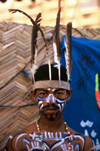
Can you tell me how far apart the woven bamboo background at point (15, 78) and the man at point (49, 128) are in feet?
3.07

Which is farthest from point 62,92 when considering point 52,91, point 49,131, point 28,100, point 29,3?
→ point 29,3

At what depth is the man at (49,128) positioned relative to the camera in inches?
84.8

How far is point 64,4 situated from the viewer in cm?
556

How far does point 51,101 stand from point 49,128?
31cm

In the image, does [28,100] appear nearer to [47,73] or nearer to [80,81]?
[80,81]

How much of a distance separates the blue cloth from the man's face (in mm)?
1125

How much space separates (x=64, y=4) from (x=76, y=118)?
10.5ft

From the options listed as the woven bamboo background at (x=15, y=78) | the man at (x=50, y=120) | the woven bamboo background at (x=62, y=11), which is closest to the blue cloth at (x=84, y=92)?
the woven bamboo background at (x=15, y=78)

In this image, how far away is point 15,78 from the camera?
3230 millimetres

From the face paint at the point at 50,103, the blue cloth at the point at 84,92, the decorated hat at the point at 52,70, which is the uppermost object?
the decorated hat at the point at 52,70

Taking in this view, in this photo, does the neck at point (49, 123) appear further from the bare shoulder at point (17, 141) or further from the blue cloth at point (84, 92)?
the blue cloth at point (84, 92)

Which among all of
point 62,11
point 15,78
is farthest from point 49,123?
point 62,11

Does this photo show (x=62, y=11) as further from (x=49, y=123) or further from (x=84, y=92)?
(x=49, y=123)

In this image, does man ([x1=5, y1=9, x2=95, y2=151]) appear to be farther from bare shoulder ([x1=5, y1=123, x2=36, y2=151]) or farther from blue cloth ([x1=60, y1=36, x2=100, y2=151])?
blue cloth ([x1=60, y1=36, x2=100, y2=151])
